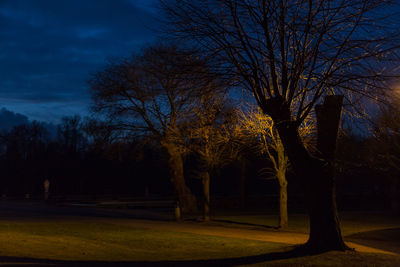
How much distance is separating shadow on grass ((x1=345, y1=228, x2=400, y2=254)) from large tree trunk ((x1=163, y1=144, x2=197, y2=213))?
1470cm

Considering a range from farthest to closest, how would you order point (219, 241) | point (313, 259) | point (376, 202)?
1. point (376, 202)
2. point (219, 241)
3. point (313, 259)

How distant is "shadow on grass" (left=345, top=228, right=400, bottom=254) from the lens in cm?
1802

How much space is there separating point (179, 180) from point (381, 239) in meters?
16.9

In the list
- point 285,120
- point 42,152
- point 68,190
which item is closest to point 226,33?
point 285,120

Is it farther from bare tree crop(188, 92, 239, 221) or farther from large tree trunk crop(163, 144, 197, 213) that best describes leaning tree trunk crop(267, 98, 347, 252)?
large tree trunk crop(163, 144, 197, 213)

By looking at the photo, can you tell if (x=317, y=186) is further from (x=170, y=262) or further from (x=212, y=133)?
(x=212, y=133)

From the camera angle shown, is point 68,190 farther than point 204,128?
Yes

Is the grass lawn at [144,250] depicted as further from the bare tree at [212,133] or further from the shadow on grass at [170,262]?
the bare tree at [212,133]

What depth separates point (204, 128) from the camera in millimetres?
25266

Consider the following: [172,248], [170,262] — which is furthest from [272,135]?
[170,262]

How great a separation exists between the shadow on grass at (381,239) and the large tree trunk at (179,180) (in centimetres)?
1470

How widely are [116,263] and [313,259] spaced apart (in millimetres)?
4522

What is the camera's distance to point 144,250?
14.3 m

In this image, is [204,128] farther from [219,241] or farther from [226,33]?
[226,33]
